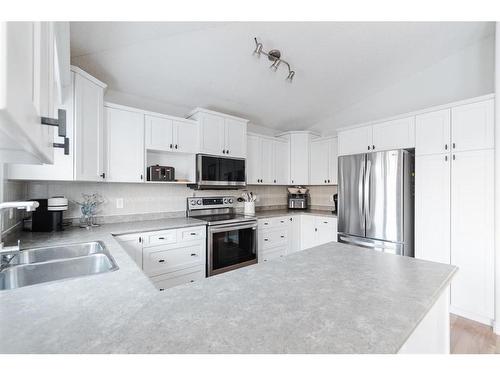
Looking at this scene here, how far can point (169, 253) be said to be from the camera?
246 centimetres

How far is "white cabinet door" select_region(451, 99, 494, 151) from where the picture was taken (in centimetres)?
222

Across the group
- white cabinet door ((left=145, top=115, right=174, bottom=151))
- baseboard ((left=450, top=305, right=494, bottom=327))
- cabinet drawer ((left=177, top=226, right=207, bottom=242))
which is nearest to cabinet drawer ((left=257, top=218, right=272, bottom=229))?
cabinet drawer ((left=177, top=226, right=207, bottom=242))

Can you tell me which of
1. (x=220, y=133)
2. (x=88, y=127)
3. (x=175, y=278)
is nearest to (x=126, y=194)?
(x=88, y=127)

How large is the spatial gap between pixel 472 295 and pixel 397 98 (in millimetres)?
2591

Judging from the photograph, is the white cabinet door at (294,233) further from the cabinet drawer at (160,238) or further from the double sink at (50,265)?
the double sink at (50,265)

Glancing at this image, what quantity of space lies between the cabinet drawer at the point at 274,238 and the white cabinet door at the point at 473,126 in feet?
7.60

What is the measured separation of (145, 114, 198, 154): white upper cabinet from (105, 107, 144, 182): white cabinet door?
0.32 feet

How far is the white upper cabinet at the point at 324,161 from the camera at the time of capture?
379 cm

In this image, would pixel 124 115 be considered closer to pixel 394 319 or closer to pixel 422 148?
pixel 394 319

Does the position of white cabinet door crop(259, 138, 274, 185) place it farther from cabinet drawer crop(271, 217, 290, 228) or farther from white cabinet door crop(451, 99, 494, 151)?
white cabinet door crop(451, 99, 494, 151)

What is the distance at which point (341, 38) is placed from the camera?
244cm

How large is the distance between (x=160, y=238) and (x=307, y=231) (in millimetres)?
2321

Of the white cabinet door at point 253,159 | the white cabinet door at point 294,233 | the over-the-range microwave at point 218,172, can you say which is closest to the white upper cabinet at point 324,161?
the white cabinet door at point 294,233

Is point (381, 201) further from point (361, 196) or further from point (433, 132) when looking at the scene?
point (433, 132)
